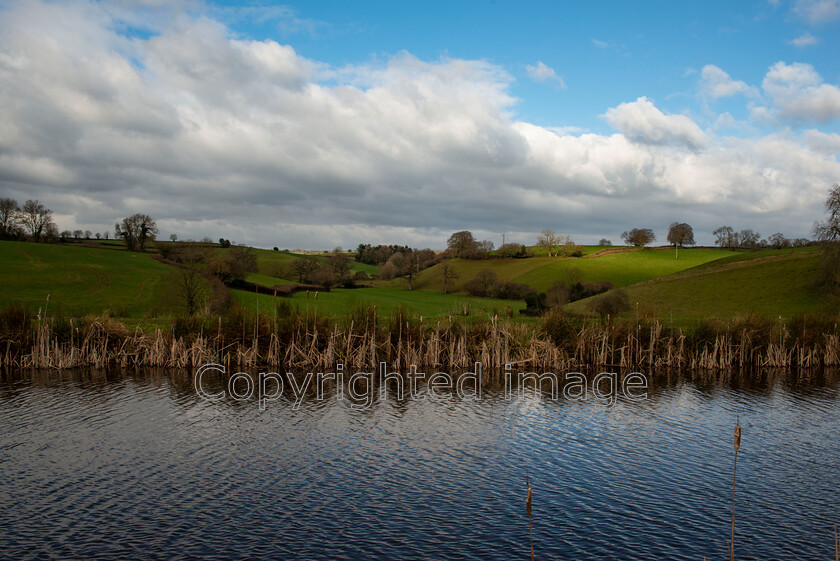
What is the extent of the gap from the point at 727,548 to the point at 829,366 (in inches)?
1043

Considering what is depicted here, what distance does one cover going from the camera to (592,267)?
270ft

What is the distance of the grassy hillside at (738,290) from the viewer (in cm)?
4216

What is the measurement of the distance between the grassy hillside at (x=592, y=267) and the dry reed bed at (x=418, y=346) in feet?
133

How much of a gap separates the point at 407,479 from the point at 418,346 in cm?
1623

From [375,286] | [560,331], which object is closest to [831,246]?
[560,331]

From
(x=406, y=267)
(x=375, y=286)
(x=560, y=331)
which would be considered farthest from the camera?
(x=406, y=267)

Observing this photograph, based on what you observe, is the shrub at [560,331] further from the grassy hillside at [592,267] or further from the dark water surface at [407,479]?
the grassy hillside at [592,267]

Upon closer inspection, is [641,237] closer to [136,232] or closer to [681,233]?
[681,233]

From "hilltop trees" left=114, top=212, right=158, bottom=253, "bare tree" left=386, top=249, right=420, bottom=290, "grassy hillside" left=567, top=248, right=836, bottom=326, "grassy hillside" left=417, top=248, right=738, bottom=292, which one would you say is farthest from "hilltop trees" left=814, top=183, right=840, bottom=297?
"hilltop trees" left=114, top=212, right=158, bottom=253

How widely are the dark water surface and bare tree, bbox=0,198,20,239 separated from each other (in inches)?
2763

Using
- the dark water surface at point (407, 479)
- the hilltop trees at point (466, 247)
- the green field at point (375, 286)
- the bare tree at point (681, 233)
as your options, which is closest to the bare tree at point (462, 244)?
the hilltop trees at point (466, 247)

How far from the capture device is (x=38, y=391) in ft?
68.8

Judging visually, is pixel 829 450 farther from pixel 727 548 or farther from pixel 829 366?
pixel 829 366

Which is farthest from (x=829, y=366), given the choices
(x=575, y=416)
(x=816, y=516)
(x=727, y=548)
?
(x=727, y=548)
